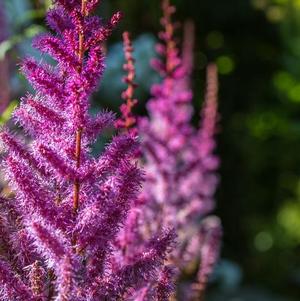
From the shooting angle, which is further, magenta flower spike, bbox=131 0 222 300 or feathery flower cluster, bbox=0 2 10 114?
feathery flower cluster, bbox=0 2 10 114

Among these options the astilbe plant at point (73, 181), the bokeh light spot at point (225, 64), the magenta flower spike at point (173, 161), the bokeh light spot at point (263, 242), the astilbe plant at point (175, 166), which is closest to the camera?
the astilbe plant at point (73, 181)

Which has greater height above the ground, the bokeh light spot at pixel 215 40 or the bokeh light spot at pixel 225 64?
the bokeh light spot at pixel 215 40

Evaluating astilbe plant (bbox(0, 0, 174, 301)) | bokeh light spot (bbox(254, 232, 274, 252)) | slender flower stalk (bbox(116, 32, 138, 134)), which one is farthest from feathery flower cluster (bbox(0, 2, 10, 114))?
bokeh light spot (bbox(254, 232, 274, 252))

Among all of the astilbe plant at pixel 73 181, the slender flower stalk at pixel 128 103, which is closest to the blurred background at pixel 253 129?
the slender flower stalk at pixel 128 103

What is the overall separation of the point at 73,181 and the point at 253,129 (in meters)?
8.56

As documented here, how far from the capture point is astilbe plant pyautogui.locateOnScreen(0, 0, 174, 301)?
1.52 meters

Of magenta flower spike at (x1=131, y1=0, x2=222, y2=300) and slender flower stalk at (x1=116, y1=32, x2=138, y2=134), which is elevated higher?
magenta flower spike at (x1=131, y1=0, x2=222, y2=300)

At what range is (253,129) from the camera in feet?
32.7

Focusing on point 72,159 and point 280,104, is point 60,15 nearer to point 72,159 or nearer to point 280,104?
point 72,159

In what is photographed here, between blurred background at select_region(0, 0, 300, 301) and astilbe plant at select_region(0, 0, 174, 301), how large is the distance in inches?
286

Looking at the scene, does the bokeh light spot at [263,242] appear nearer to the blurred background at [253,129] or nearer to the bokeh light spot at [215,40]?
the blurred background at [253,129]

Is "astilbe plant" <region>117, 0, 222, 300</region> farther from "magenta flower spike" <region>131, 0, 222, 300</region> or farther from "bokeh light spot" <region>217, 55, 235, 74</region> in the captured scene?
"bokeh light spot" <region>217, 55, 235, 74</region>

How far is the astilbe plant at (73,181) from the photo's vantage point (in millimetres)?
1522

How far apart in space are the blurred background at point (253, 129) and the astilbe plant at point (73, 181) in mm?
7255
